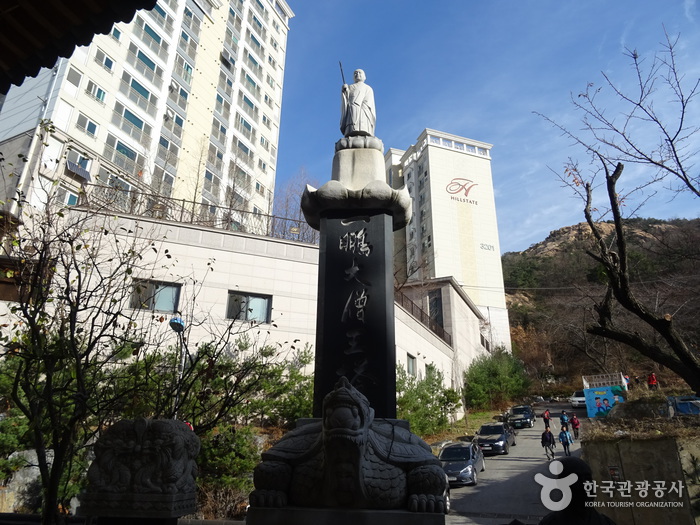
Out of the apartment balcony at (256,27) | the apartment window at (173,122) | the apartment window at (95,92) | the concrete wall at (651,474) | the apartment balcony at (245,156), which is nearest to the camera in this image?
the concrete wall at (651,474)

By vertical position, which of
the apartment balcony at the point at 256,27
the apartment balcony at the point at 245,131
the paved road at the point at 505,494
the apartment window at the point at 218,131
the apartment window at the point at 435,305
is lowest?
the paved road at the point at 505,494

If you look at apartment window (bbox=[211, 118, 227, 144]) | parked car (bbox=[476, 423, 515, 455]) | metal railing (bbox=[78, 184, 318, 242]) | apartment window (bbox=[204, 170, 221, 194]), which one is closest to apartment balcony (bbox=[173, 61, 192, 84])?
apartment window (bbox=[211, 118, 227, 144])

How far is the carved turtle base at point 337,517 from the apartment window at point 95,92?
25714 millimetres

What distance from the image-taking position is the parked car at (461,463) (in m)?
14.3

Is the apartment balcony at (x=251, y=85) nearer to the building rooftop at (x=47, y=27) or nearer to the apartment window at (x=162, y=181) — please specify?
the apartment window at (x=162, y=181)

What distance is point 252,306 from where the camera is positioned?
637 inches

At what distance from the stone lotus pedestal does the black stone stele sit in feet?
7.17

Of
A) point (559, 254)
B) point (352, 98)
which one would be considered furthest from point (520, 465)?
point (559, 254)

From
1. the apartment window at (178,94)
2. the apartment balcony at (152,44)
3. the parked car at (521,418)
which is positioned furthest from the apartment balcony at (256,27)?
the parked car at (521,418)

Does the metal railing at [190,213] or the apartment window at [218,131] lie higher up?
the apartment window at [218,131]

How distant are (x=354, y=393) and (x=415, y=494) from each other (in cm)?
99

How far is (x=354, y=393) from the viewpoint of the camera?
3721 mm

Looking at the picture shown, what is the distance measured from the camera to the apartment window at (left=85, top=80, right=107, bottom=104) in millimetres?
23703

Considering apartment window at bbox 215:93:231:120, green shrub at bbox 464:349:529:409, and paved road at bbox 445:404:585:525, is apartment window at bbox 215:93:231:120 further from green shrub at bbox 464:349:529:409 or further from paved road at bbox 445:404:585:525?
paved road at bbox 445:404:585:525
